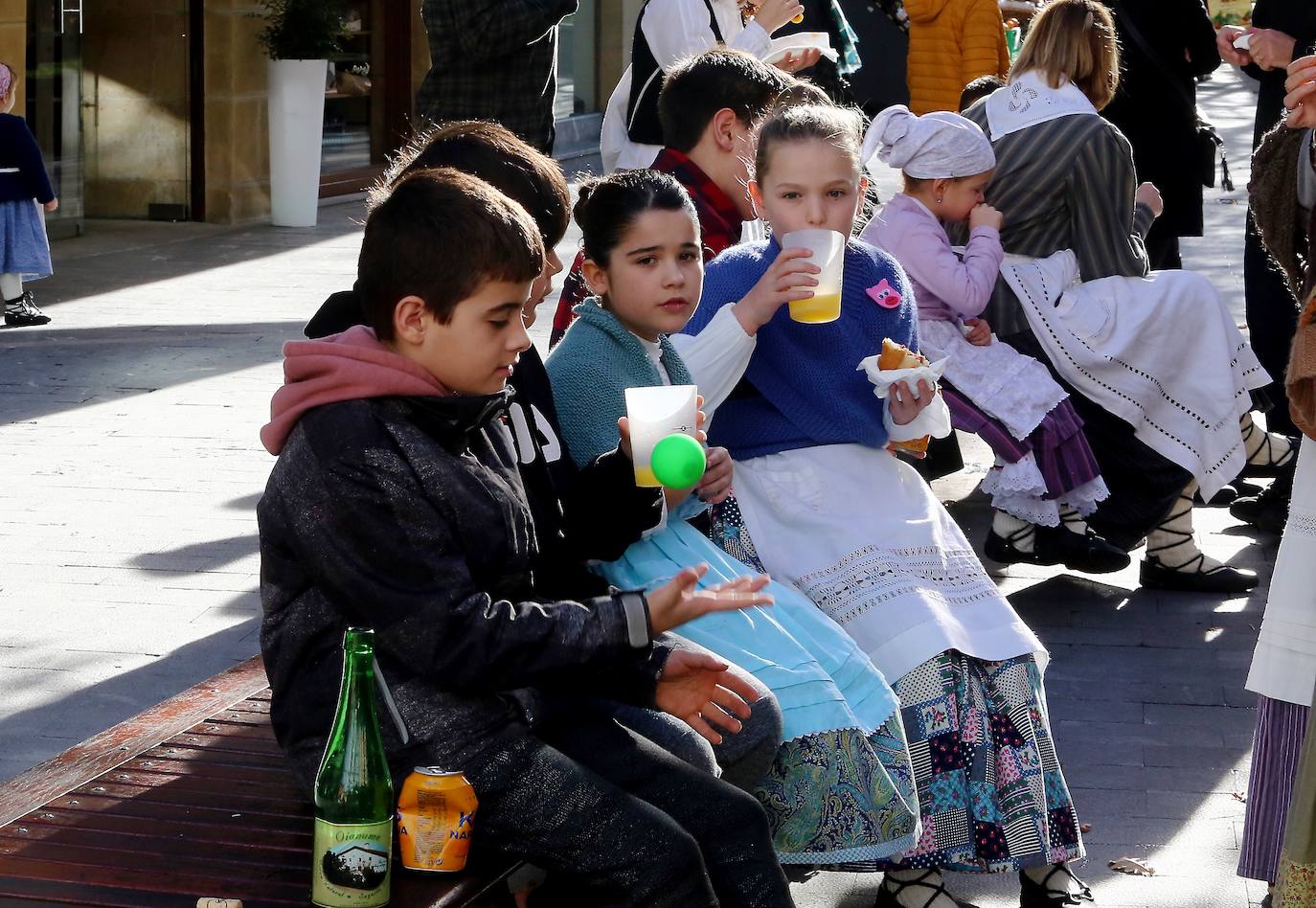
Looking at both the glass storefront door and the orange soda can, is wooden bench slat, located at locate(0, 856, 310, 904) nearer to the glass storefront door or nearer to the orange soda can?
the orange soda can

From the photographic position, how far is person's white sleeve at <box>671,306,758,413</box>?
3.71m

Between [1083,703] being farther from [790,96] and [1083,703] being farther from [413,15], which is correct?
[413,15]

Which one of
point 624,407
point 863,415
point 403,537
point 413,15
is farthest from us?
point 413,15

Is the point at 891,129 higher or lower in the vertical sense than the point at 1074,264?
higher

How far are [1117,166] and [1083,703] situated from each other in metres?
1.80

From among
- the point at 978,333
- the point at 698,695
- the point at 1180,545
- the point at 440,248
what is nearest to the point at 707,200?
the point at 978,333

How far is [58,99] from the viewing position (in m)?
12.9

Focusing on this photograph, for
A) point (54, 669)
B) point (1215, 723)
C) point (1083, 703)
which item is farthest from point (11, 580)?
point (1215, 723)

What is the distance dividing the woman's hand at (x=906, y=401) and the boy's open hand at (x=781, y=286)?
308 mm

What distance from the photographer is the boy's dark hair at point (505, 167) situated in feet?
11.0

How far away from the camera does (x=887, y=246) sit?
545 centimetres

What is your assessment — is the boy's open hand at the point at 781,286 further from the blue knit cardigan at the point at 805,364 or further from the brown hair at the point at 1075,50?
the brown hair at the point at 1075,50

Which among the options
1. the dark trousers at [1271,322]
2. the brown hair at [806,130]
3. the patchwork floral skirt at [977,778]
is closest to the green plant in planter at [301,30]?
the dark trousers at [1271,322]

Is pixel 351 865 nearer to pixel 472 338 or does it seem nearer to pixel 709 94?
pixel 472 338
